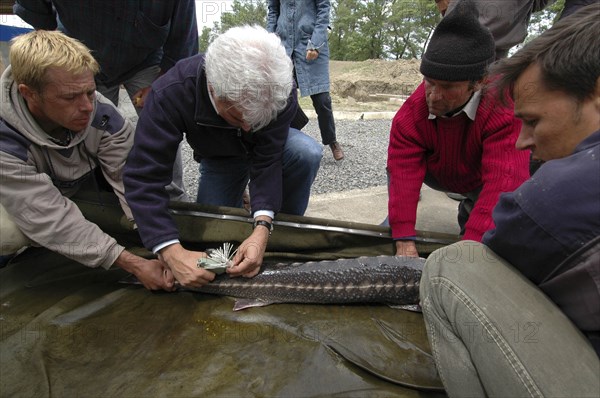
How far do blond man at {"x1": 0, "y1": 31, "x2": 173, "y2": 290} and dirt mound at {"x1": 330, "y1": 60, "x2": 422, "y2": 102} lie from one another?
14.4 metres

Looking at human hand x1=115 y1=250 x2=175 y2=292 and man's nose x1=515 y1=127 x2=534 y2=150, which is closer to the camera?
man's nose x1=515 y1=127 x2=534 y2=150

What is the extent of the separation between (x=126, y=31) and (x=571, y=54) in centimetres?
278

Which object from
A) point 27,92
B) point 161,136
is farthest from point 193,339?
point 27,92

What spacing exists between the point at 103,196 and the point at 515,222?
233 centimetres

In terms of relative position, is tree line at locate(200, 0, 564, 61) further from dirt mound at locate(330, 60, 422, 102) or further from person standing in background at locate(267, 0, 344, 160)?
person standing in background at locate(267, 0, 344, 160)

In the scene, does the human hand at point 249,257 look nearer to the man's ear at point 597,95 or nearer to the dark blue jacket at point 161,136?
the dark blue jacket at point 161,136

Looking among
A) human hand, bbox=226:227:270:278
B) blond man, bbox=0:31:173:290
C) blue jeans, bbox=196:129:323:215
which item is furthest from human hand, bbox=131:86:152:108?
human hand, bbox=226:227:270:278

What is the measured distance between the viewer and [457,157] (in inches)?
103

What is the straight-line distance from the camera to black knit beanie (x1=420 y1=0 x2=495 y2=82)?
2.15m

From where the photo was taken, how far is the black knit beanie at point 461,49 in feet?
7.06

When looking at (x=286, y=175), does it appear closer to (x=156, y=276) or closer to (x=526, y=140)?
(x=156, y=276)

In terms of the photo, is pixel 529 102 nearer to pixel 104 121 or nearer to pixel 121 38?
pixel 104 121

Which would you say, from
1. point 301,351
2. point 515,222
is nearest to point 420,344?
point 301,351

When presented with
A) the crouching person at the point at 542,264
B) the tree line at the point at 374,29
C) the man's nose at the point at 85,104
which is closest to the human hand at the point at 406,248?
the crouching person at the point at 542,264
